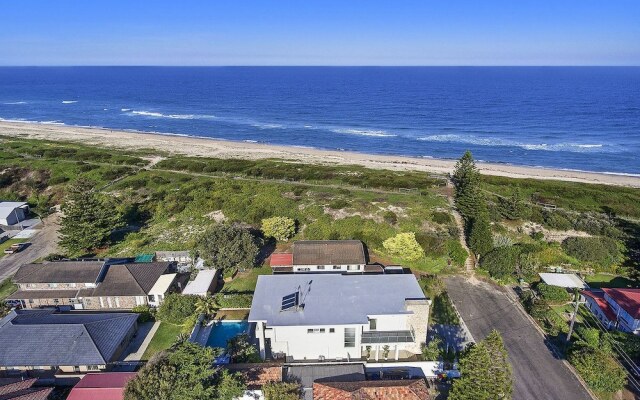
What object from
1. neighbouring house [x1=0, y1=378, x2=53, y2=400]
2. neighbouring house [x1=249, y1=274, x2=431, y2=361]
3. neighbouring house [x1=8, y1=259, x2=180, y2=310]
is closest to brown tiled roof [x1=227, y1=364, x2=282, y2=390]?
neighbouring house [x1=249, y1=274, x2=431, y2=361]

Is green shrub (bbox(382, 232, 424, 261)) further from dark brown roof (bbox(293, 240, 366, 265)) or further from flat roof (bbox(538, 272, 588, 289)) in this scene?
flat roof (bbox(538, 272, 588, 289))

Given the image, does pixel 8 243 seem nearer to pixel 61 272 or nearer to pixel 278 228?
pixel 61 272

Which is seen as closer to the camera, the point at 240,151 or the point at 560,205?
the point at 560,205

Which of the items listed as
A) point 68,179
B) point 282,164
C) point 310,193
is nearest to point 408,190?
point 310,193

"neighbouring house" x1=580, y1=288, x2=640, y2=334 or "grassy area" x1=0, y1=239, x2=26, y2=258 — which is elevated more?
"neighbouring house" x1=580, y1=288, x2=640, y2=334

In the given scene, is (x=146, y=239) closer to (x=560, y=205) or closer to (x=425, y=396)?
(x=425, y=396)

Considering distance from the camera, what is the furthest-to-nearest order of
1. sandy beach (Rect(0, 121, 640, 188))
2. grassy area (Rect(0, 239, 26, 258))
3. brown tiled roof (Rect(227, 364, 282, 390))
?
sandy beach (Rect(0, 121, 640, 188)) < grassy area (Rect(0, 239, 26, 258)) < brown tiled roof (Rect(227, 364, 282, 390))

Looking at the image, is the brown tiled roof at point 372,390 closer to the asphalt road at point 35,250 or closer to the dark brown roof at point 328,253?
the dark brown roof at point 328,253

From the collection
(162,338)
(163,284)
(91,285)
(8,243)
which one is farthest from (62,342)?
(8,243)
